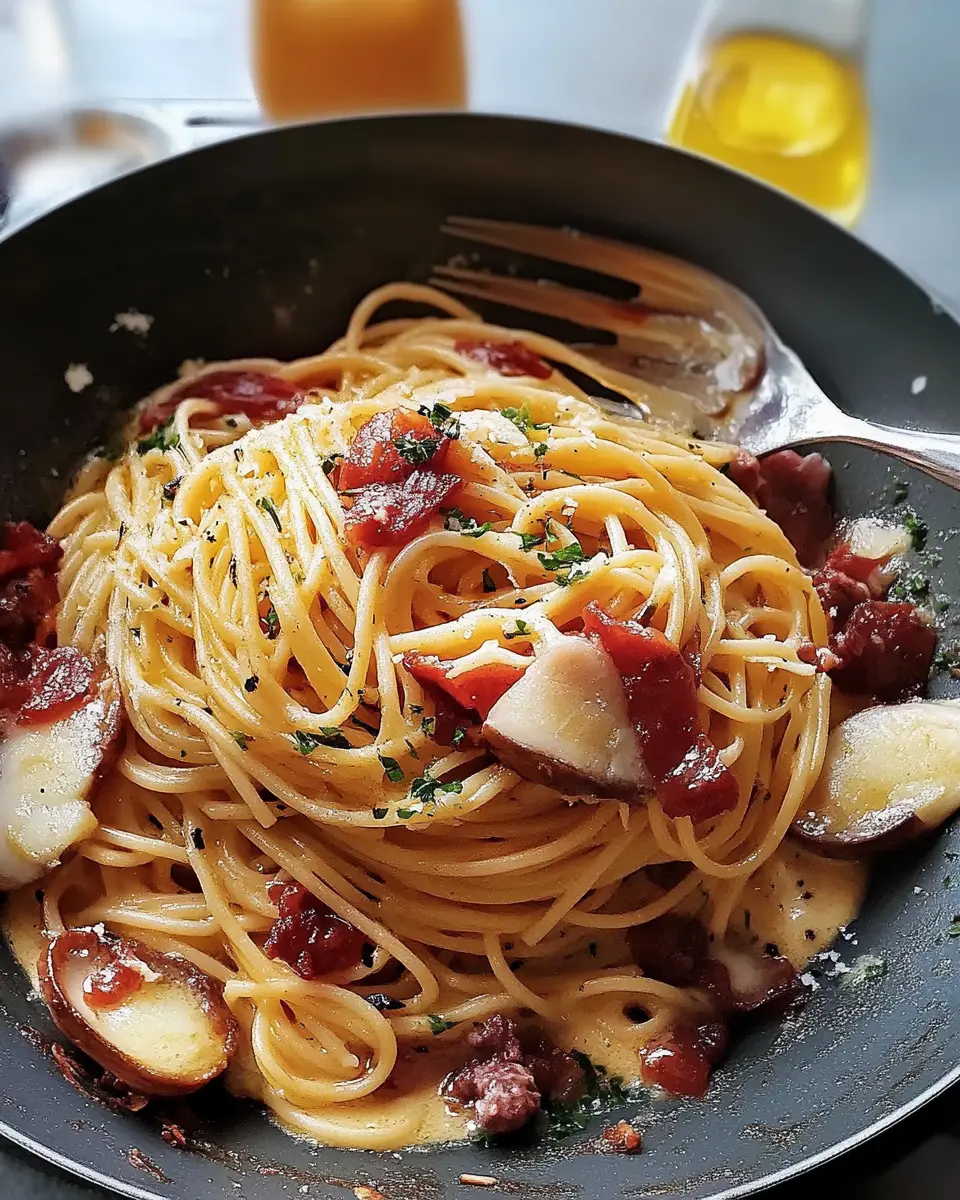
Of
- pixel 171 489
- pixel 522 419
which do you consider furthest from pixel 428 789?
pixel 171 489

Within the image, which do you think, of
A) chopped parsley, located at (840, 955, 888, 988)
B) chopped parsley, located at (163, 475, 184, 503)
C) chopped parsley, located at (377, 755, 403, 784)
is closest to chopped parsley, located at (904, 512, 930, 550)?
chopped parsley, located at (840, 955, 888, 988)

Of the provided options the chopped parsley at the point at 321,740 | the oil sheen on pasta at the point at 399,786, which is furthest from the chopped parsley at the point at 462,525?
the chopped parsley at the point at 321,740

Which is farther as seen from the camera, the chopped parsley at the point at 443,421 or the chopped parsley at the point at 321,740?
the chopped parsley at the point at 443,421

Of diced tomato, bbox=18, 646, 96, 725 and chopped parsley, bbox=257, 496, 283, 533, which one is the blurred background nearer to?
chopped parsley, bbox=257, 496, 283, 533

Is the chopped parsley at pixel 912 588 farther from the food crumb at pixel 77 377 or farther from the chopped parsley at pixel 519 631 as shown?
the food crumb at pixel 77 377

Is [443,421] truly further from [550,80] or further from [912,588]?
[550,80]

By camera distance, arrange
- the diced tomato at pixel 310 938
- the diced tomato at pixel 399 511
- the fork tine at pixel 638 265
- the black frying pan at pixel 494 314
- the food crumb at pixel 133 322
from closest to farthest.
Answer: the black frying pan at pixel 494 314 < the diced tomato at pixel 310 938 < the diced tomato at pixel 399 511 < the food crumb at pixel 133 322 < the fork tine at pixel 638 265
